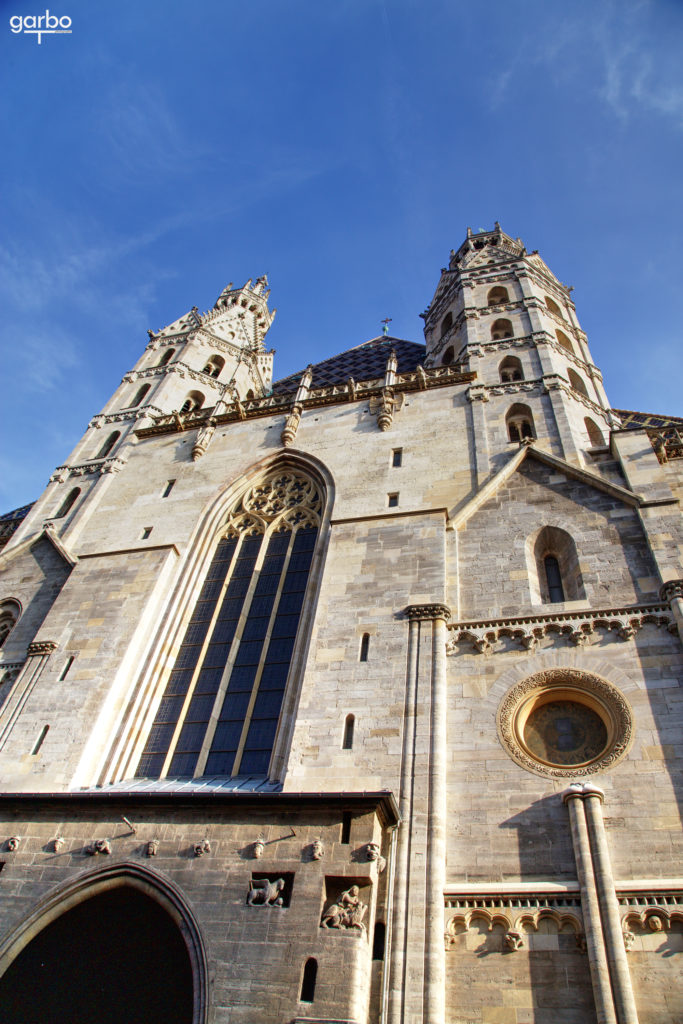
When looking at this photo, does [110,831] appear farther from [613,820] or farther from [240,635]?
[613,820]

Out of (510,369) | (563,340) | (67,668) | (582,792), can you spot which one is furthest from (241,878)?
(563,340)

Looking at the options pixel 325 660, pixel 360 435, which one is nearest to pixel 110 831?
pixel 325 660

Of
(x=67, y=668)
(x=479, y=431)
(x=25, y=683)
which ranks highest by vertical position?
(x=479, y=431)

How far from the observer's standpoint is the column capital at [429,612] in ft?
37.5

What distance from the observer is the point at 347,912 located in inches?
304

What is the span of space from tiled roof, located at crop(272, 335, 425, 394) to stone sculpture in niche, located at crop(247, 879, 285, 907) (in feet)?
60.4

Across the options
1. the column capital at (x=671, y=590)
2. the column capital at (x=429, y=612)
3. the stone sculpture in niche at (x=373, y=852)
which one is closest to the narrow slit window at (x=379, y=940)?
the stone sculpture in niche at (x=373, y=852)

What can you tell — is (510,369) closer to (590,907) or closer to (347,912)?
(590,907)

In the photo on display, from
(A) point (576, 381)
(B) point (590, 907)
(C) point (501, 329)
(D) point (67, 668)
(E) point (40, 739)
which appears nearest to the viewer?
(B) point (590, 907)

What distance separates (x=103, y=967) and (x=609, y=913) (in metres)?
6.14

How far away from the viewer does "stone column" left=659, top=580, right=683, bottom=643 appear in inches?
408

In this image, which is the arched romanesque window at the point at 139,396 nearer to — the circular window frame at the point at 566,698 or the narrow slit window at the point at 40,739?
the narrow slit window at the point at 40,739

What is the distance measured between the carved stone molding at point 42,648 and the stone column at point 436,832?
6974 mm

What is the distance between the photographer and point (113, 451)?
2002cm
